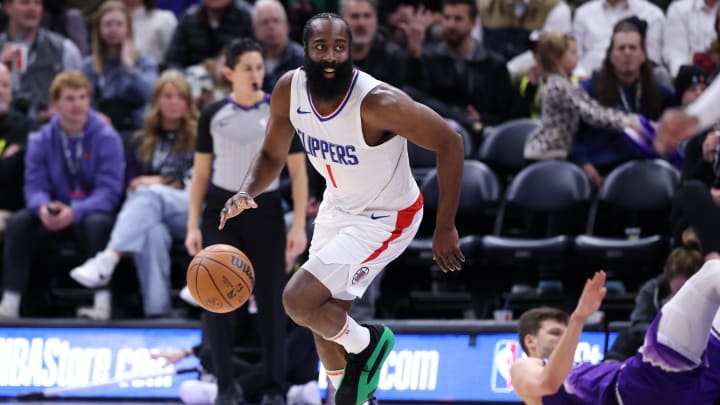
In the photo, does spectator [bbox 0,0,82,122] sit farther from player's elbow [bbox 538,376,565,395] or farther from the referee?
player's elbow [bbox 538,376,565,395]

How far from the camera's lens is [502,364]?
8281 millimetres

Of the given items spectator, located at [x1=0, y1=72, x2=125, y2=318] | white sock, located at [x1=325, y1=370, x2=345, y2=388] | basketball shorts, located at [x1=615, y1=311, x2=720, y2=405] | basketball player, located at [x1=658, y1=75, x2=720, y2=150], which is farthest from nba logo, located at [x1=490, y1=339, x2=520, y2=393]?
basketball player, located at [x1=658, y1=75, x2=720, y2=150]

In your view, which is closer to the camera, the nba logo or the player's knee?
the player's knee

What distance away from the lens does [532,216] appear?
9188mm

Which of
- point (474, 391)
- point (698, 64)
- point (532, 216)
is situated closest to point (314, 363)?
point (474, 391)

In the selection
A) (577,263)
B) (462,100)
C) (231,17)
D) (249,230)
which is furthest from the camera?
(231,17)

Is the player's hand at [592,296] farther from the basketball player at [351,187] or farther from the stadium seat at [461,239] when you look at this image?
the stadium seat at [461,239]

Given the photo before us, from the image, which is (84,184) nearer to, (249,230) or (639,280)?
(249,230)

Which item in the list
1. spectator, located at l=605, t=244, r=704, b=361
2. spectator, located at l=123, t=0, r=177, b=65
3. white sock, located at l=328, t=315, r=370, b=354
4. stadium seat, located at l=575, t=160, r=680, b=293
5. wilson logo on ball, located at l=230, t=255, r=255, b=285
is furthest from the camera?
spectator, located at l=123, t=0, r=177, b=65

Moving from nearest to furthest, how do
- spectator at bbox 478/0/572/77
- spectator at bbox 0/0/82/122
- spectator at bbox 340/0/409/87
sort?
spectator at bbox 340/0/409/87, spectator at bbox 0/0/82/122, spectator at bbox 478/0/572/77

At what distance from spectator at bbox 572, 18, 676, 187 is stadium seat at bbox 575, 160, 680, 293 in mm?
277

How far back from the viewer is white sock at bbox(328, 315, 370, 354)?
19.8 feet

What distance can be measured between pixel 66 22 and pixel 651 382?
724 cm

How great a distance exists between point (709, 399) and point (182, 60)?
6.11 m
